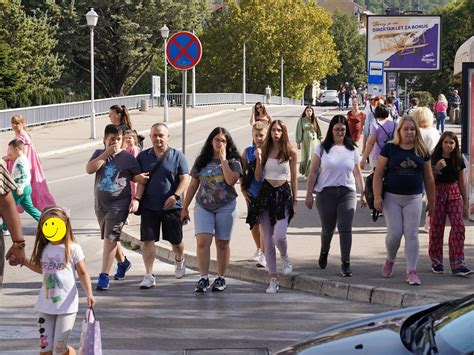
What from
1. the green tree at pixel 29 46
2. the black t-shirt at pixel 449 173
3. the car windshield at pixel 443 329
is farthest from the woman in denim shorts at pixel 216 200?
the green tree at pixel 29 46

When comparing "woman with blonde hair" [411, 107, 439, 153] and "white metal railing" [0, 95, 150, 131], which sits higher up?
"woman with blonde hair" [411, 107, 439, 153]

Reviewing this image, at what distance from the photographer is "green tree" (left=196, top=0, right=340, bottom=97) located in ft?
332

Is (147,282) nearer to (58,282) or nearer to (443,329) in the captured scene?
(58,282)

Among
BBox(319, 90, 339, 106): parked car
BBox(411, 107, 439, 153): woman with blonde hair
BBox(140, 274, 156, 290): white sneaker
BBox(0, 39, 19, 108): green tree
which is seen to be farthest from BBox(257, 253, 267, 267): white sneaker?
BBox(319, 90, 339, 106): parked car

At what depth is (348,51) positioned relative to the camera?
151000mm

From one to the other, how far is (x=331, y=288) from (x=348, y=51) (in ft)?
468

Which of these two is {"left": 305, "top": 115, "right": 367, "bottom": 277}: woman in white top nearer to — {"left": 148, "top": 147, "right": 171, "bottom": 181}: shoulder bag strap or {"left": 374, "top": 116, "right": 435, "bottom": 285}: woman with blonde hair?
{"left": 374, "top": 116, "right": 435, "bottom": 285}: woman with blonde hair

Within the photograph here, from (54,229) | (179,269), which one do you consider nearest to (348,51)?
(179,269)

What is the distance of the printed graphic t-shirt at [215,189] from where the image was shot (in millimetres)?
10852

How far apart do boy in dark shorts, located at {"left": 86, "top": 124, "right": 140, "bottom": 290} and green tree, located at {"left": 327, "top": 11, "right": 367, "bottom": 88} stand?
448 feet

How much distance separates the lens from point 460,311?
5.23 m

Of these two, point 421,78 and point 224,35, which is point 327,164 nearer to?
point 421,78

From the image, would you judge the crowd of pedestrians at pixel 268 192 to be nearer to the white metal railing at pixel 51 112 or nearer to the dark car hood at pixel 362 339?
the dark car hood at pixel 362 339

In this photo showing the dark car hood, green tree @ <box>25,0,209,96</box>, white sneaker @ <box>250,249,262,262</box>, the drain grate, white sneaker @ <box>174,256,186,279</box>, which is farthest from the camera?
green tree @ <box>25,0,209,96</box>
